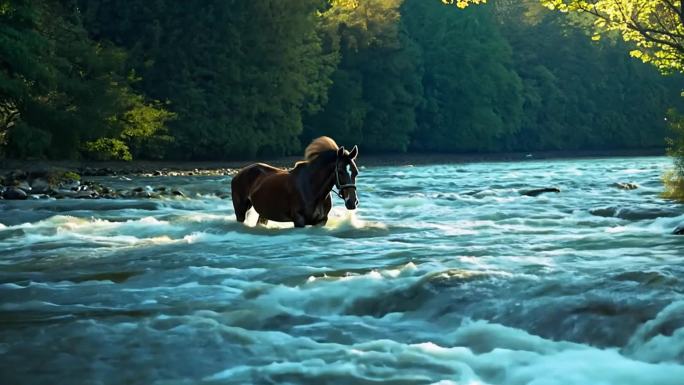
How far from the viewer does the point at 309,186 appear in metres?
13.7

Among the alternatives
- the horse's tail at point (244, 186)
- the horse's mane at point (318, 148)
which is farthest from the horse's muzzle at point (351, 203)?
the horse's tail at point (244, 186)

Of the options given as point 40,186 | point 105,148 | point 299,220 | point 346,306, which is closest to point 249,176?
point 299,220

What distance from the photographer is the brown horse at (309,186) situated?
13312 mm

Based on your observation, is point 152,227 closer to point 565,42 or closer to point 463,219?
point 463,219

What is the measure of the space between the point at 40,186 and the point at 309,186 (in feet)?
45.8

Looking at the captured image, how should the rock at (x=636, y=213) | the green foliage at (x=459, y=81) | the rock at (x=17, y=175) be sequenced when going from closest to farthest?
the rock at (x=636, y=213), the rock at (x=17, y=175), the green foliage at (x=459, y=81)

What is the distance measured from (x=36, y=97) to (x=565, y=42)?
6420 centimetres

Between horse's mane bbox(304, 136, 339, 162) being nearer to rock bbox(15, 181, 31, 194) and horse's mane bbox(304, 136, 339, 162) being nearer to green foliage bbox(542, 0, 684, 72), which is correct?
green foliage bbox(542, 0, 684, 72)

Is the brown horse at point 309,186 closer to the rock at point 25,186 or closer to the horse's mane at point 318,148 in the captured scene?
the horse's mane at point 318,148

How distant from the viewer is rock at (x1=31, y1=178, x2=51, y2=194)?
24148 mm

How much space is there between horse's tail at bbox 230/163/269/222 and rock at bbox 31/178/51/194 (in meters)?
10.8

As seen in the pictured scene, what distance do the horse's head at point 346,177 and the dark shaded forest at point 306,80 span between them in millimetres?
18793

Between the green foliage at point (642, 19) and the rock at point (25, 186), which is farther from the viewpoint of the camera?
the rock at point (25, 186)

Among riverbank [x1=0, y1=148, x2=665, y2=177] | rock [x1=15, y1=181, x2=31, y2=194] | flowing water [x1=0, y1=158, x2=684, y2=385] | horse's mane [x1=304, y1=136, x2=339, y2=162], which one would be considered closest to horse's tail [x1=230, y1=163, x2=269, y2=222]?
flowing water [x1=0, y1=158, x2=684, y2=385]
